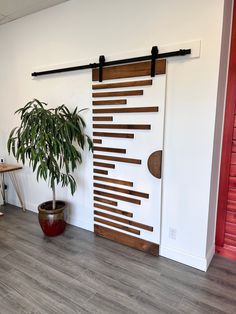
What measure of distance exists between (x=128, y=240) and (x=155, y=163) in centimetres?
94

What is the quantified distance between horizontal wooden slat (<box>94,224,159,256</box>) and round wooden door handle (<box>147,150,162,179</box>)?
75 cm

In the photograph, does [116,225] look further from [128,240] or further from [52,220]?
[52,220]

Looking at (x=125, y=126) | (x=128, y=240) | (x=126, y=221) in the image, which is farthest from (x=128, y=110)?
(x=128, y=240)

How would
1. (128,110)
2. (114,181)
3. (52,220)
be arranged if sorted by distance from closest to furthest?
(128,110) < (114,181) < (52,220)

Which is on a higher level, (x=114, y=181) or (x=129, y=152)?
(x=129, y=152)

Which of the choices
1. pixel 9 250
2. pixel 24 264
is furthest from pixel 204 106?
pixel 9 250

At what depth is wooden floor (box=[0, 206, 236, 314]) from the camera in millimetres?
1734

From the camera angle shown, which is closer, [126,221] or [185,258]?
[185,258]

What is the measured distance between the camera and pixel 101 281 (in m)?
2.00

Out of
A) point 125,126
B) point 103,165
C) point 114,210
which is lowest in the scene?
point 114,210

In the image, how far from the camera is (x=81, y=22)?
2.53 m

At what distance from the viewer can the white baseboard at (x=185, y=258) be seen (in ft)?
6.98

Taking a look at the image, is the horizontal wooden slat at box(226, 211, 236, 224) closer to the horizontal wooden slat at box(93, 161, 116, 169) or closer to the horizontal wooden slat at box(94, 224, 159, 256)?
the horizontal wooden slat at box(94, 224, 159, 256)

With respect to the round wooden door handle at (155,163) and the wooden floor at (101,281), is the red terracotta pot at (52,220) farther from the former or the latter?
the round wooden door handle at (155,163)
